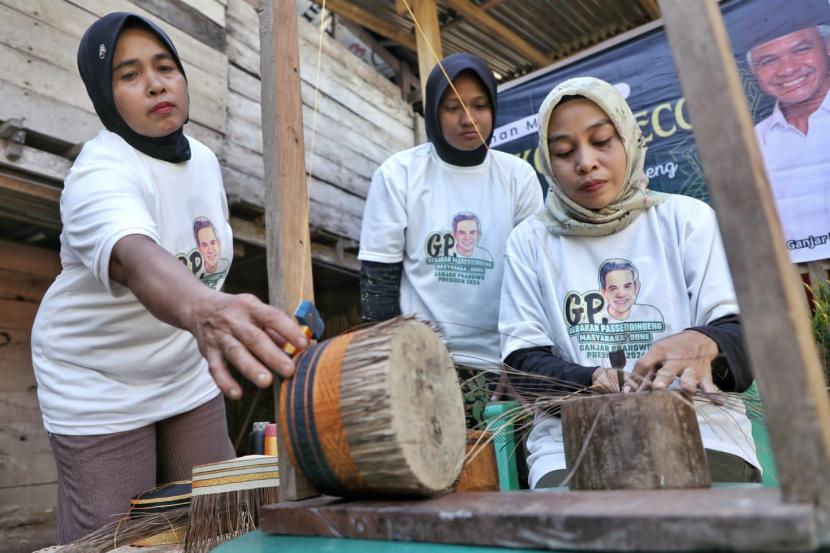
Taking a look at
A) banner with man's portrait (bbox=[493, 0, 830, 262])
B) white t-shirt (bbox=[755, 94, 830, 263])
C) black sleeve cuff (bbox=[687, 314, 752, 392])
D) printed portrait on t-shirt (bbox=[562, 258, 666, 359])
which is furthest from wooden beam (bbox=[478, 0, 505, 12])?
black sleeve cuff (bbox=[687, 314, 752, 392])

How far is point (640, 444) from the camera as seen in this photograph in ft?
3.80

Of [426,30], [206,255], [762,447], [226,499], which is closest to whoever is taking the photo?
[226,499]

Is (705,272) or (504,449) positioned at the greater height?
(705,272)

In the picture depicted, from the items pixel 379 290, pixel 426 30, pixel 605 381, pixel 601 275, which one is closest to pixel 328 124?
pixel 426 30

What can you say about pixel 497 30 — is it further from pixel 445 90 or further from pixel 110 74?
pixel 110 74

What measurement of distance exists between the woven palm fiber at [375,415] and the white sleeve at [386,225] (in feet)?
4.82

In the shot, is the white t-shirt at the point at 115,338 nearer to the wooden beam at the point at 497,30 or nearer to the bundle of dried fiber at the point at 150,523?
the bundle of dried fiber at the point at 150,523

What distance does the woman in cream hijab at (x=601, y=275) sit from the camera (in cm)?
176

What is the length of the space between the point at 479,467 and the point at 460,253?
1.32 metres

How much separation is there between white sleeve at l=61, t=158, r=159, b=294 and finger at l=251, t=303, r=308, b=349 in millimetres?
490

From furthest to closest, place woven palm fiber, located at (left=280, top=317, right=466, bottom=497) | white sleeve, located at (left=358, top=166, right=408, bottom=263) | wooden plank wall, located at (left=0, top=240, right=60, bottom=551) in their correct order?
wooden plank wall, located at (left=0, top=240, right=60, bottom=551) → white sleeve, located at (left=358, top=166, right=408, bottom=263) → woven palm fiber, located at (left=280, top=317, right=466, bottom=497)

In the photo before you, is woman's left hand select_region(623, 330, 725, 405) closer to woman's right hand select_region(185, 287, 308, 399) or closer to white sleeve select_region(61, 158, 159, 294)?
woman's right hand select_region(185, 287, 308, 399)

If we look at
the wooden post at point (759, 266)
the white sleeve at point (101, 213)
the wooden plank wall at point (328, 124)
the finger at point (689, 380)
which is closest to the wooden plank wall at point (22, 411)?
the wooden plank wall at point (328, 124)

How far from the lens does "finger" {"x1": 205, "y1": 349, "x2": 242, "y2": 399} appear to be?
1174 millimetres
